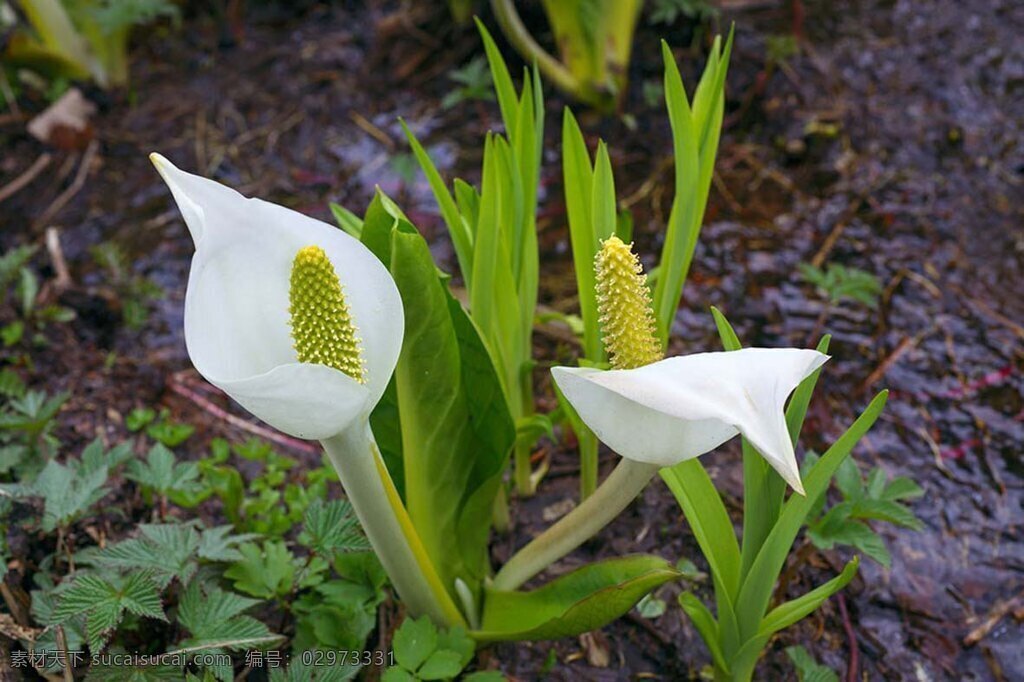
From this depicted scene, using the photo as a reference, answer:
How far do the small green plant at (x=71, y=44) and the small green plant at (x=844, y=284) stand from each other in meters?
2.07

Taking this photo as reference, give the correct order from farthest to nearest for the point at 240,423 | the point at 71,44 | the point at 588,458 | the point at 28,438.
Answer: the point at 71,44 < the point at 240,423 < the point at 28,438 < the point at 588,458

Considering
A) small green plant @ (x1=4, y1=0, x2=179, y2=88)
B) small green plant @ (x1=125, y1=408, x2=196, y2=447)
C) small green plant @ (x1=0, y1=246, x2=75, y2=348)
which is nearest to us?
small green plant @ (x1=125, y1=408, x2=196, y2=447)

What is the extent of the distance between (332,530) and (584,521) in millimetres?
353

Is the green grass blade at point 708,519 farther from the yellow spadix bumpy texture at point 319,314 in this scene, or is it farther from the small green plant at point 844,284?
the small green plant at point 844,284

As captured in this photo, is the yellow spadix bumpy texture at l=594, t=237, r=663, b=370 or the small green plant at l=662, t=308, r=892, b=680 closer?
the yellow spadix bumpy texture at l=594, t=237, r=663, b=370

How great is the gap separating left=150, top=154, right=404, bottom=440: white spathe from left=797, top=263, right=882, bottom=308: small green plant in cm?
125

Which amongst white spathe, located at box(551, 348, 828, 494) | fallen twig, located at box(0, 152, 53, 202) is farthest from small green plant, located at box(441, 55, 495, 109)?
white spathe, located at box(551, 348, 828, 494)

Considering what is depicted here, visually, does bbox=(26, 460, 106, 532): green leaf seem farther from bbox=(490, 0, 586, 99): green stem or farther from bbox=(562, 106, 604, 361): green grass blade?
bbox=(490, 0, 586, 99): green stem

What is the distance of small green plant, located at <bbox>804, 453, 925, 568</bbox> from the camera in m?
1.22

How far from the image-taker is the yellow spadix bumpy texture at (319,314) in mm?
826

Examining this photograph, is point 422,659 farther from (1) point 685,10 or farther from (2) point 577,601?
(1) point 685,10

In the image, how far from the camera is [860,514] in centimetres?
124

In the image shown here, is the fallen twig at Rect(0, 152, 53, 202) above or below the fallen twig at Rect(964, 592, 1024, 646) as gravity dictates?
above

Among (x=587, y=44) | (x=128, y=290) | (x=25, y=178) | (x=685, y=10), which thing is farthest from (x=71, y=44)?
(x=685, y=10)
